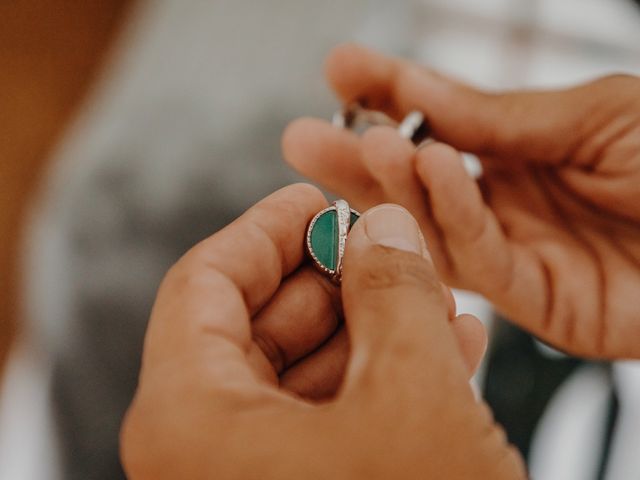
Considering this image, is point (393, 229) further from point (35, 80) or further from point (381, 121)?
point (35, 80)

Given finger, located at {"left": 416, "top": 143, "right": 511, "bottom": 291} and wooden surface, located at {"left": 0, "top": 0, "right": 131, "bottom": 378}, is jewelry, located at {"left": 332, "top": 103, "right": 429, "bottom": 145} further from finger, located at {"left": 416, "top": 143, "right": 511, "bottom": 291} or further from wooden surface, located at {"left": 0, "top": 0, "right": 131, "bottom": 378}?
wooden surface, located at {"left": 0, "top": 0, "right": 131, "bottom": 378}

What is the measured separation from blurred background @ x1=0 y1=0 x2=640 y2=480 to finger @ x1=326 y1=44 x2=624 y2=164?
12 cm

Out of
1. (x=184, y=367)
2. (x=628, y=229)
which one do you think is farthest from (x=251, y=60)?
(x=184, y=367)

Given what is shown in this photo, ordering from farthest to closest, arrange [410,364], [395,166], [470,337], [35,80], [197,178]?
[35,80] → [197,178] → [395,166] → [470,337] → [410,364]

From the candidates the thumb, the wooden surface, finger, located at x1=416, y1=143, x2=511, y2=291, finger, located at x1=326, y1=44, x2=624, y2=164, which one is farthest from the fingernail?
the wooden surface

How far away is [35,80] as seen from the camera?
0.94m

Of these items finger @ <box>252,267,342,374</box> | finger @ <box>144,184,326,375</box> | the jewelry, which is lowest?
finger @ <box>252,267,342,374</box>

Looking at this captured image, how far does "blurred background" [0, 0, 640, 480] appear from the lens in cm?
66

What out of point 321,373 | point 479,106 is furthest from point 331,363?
point 479,106

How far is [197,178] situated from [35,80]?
357 millimetres

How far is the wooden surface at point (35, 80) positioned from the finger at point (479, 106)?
16.2 inches

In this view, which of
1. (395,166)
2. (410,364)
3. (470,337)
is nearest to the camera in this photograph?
(410,364)

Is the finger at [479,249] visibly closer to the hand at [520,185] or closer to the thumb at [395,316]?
the hand at [520,185]

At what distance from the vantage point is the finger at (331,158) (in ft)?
1.97
